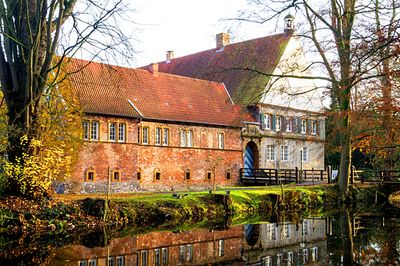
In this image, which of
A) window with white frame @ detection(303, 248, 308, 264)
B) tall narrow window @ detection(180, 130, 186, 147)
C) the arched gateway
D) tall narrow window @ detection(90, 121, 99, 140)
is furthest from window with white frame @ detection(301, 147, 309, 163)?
window with white frame @ detection(303, 248, 308, 264)

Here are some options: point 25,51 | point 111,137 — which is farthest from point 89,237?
point 111,137

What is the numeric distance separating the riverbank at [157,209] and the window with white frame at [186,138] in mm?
8832

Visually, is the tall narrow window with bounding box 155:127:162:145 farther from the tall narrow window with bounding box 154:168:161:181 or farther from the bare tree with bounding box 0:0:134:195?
the bare tree with bounding box 0:0:134:195

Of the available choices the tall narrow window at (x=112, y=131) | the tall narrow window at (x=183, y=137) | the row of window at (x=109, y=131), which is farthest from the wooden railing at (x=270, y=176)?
the tall narrow window at (x=112, y=131)

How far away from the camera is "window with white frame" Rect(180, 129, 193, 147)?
3228 centimetres

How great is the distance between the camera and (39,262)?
37.8 ft

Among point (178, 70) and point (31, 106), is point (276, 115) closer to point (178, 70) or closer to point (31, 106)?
point (178, 70)

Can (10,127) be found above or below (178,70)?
below

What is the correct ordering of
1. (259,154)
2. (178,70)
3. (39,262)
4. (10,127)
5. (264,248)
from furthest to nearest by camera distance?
(178,70) → (259,154) → (10,127) → (264,248) → (39,262)

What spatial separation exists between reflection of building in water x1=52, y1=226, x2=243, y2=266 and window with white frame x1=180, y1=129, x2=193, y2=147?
53.7 feet

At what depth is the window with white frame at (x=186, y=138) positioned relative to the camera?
106 ft

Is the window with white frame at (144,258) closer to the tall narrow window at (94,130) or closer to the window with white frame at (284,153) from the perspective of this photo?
the tall narrow window at (94,130)

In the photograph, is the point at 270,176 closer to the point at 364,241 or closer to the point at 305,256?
the point at 364,241

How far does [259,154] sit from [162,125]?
8867 mm
